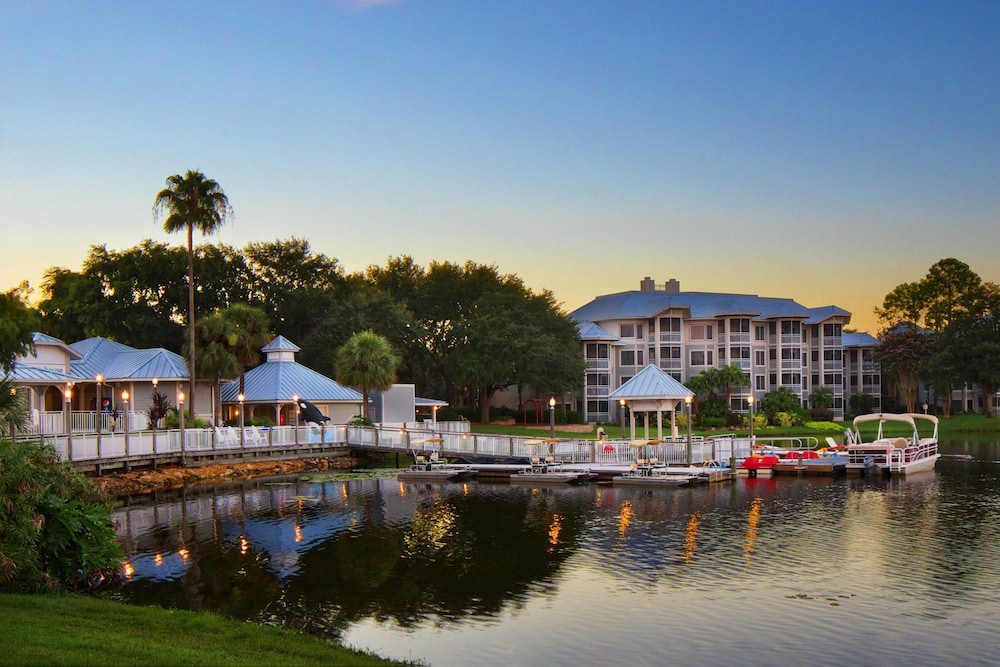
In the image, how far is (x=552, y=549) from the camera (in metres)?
24.0

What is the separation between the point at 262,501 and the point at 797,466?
74.7ft

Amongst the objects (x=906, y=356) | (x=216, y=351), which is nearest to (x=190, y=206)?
(x=216, y=351)

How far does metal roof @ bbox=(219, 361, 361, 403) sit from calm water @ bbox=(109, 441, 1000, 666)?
20811 millimetres

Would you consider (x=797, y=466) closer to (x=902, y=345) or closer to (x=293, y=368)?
(x=293, y=368)

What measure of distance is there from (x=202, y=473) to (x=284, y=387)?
54.1ft

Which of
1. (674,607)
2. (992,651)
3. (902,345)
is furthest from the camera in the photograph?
(902,345)

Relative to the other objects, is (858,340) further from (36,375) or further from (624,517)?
(36,375)

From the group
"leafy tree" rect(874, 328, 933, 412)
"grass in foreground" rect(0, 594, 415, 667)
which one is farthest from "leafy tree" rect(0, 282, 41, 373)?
"leafy tree" rect(874, 328, 933, 412)

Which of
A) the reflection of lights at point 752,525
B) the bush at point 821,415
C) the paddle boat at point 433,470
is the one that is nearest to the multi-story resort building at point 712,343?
the bush at point 821,415

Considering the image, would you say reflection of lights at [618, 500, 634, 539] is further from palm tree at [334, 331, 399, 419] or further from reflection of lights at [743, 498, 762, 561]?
palm tree at [334, 331, 399, 419]

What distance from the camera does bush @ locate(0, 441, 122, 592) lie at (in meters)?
16.2

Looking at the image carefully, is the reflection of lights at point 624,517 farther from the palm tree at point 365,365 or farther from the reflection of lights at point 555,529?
the palm tree at point 365,365

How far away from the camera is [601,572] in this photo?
68.8 ft

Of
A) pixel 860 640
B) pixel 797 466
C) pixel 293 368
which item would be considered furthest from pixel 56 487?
pixel 293 368
